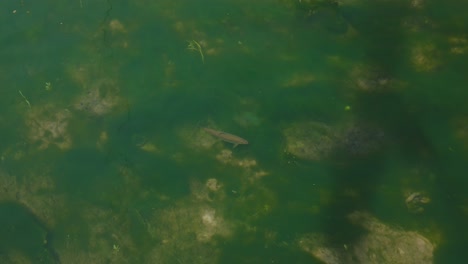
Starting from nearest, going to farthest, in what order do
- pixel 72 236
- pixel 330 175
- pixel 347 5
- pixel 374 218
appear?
pixel 374 218 → pixel 330 175 → pixel 72 236 → pixel 347 5

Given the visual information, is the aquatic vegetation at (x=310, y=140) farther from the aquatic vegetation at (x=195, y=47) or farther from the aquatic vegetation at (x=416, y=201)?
the aquatic vegetation at (x=195, y=47)

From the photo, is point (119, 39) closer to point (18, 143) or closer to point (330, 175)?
point (18, 143)

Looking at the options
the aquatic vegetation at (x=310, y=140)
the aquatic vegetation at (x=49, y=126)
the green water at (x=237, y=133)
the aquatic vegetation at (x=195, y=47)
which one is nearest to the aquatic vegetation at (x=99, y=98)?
the green water at (x=237, y=133)

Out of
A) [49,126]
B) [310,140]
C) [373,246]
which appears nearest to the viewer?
[373,246]

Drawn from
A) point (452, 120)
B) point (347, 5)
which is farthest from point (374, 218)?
point (347, 5)

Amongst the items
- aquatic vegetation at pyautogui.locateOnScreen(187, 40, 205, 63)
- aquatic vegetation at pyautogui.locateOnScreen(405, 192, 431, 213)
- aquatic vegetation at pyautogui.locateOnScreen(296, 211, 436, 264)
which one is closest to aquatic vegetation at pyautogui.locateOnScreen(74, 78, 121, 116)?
aquatic vegetation at pyautogui.locateOnScreen(187, 40, 205, 63)

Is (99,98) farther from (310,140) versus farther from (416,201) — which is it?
(416,201)

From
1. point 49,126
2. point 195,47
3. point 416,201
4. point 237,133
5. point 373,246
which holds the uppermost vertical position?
point 195,47

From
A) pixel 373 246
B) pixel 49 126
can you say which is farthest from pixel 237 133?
pixel 49 126
